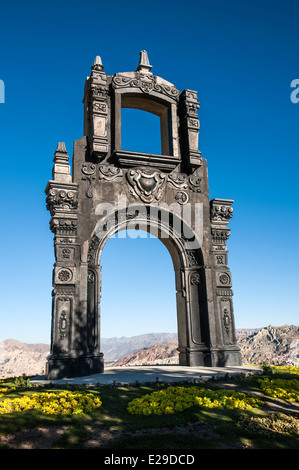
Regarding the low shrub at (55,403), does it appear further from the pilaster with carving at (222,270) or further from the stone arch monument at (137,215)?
the pilaster with carving at (222,270)

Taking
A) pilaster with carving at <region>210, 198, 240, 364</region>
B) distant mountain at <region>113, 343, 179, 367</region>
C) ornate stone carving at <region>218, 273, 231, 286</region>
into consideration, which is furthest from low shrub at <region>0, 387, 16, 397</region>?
distant mountain at <region>113, 343, 179, 367</region>

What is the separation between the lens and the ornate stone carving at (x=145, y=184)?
14016mm

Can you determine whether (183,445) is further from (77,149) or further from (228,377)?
(77,149)

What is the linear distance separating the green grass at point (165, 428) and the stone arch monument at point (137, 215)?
4.78 metres

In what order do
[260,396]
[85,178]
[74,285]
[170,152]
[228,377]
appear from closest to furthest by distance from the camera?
[260,396] → [228,377] → [74,285] → [85,178] → [170,152]

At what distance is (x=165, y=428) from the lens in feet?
20.5

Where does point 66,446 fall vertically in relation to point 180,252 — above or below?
below

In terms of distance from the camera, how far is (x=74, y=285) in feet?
40.4

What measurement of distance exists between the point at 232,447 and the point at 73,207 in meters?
9.46

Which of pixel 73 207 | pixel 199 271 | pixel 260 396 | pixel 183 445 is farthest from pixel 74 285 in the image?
pixel 183 445

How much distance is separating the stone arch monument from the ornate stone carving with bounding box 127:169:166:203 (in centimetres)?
4

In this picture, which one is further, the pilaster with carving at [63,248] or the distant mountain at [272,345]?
the distant mountain at [272,345]

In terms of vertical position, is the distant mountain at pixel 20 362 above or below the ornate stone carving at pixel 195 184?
below

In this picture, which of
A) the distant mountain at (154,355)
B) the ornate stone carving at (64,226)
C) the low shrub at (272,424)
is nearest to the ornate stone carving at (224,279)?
the ornate stone carving at (64,226)
